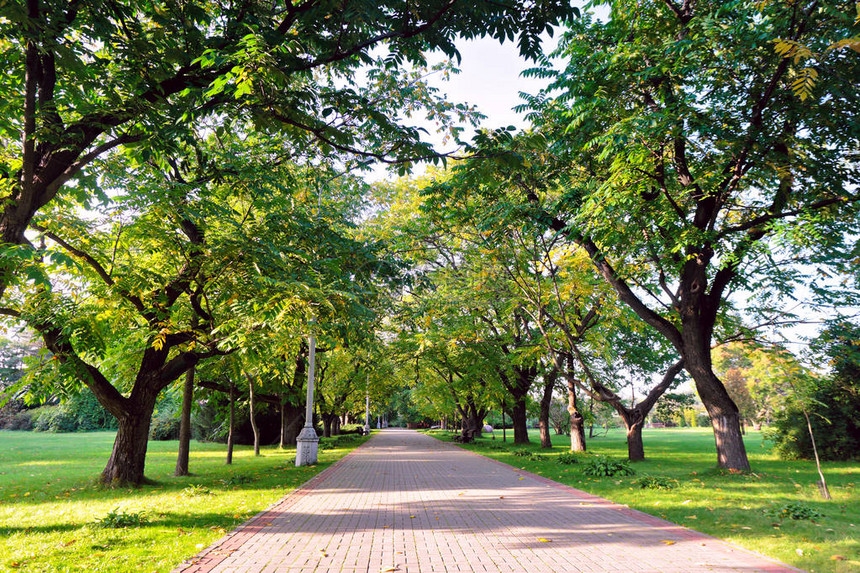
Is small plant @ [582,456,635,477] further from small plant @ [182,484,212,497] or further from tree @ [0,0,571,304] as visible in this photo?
tree @ [0,0,571,304]

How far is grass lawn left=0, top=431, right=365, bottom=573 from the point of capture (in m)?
5.37

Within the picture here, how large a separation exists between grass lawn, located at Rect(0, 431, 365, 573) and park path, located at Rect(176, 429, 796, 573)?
20.2 inches

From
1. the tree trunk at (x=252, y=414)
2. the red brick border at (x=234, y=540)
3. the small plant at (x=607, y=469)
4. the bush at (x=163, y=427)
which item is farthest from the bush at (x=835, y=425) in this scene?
the bush at (x=163, y=427)

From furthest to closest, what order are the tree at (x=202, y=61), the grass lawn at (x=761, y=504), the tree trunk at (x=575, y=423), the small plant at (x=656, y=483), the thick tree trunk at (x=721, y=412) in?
the tree trunk at (x=575, y=423), the thick tree trunk at (x=721, y=412), the small plant at (x=656, y=483), the grass lawn at (x=761, y=504), the tree at (x=202, y=61)

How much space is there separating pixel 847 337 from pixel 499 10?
12.3 meters

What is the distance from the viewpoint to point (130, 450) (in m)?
10.9

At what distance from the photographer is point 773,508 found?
792 cm

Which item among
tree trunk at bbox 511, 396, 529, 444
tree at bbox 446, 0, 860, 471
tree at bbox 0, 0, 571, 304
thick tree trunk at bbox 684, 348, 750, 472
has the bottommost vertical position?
tree trunk at bbox 511, 396, 529, 444

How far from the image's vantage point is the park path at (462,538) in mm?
5328

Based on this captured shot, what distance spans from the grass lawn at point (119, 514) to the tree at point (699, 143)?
7685 mm

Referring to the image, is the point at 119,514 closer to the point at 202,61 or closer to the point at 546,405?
the point at 202,61

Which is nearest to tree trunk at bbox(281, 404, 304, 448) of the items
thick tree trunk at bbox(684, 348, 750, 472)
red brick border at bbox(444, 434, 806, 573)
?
red brick border at bbox(444, 434, 806, 573)

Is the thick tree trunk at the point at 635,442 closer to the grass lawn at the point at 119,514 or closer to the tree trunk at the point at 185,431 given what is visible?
the grass lawn at the point at 119,514

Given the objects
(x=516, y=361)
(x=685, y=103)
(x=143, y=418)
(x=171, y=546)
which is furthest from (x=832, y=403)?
(x=143, y=418)
